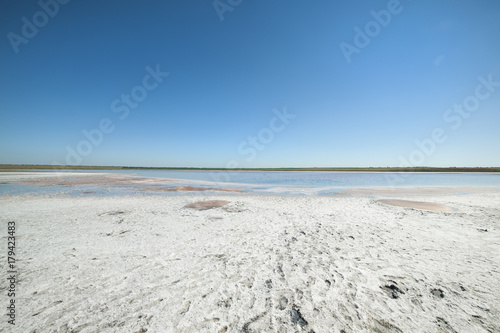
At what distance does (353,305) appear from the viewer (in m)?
3.22

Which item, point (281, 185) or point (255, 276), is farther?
point (281, 185)

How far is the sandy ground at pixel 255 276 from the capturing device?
2896 millimetres

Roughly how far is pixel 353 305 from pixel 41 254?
7.46 meters

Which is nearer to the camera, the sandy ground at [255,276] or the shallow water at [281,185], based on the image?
the sandy ground at [255,276]

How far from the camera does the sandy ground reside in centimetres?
290

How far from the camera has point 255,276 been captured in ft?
13.5

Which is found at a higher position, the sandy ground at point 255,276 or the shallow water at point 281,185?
the shallow water at point 281,185

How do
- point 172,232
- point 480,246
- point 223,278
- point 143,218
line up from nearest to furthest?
point 223,278
point 480,246
point 172,232
point 143,218

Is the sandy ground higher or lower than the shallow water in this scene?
lower

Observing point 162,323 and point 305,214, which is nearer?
point 162,323

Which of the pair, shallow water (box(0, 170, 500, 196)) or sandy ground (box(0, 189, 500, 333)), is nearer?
sandy ground (box(0, 189, 500, 333))

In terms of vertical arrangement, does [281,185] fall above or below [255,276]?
above

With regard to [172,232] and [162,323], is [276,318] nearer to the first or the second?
[162,323]

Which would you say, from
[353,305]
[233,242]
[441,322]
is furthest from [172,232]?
[441,322]
